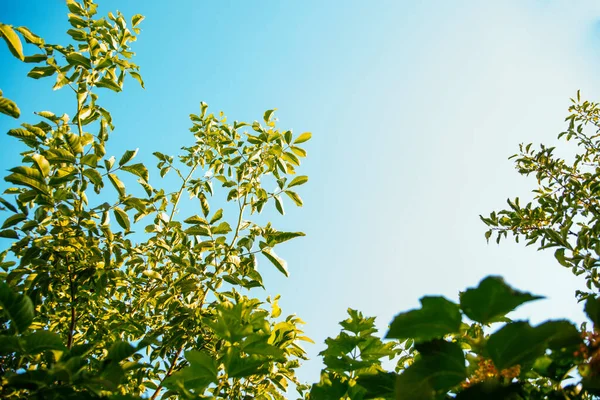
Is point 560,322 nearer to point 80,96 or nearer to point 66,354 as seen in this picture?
point 66,354

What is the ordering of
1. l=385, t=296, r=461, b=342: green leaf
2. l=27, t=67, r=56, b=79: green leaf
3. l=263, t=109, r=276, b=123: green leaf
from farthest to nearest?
l=263, t=109, r=276, b=123: green leaf, l=27, t=67, r=56, b=79: green leaf, l=385, t=296, r=461, b=342: green leaf

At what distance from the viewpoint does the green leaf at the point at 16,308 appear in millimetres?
916

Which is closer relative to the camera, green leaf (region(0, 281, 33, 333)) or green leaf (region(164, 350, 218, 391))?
green leaf (region(0, 281, 33, 333))

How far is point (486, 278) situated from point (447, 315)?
0.12 m

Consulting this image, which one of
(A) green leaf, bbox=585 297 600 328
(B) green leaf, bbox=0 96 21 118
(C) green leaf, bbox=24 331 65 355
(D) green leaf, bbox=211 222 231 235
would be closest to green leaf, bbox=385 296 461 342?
(A) green leaf, bbox=585 297 600 328

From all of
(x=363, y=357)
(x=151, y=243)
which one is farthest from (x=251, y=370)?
(x=151, y=243)

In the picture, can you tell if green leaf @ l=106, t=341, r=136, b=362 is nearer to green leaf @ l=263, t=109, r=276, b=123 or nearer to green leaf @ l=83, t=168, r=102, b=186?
green leaf @ l=83, t=168, r=102, b=186

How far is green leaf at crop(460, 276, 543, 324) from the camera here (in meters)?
0.75

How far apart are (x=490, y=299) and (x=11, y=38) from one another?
2.14 meters

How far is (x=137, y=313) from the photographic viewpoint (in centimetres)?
326

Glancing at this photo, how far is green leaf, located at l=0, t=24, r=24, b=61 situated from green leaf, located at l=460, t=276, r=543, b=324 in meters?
2.08

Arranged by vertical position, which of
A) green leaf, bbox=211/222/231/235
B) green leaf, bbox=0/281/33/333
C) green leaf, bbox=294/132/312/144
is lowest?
green leaf, bbox=0/281/33/333

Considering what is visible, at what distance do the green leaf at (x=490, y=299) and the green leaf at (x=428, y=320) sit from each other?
32 mm

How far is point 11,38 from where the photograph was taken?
5.37 feet
